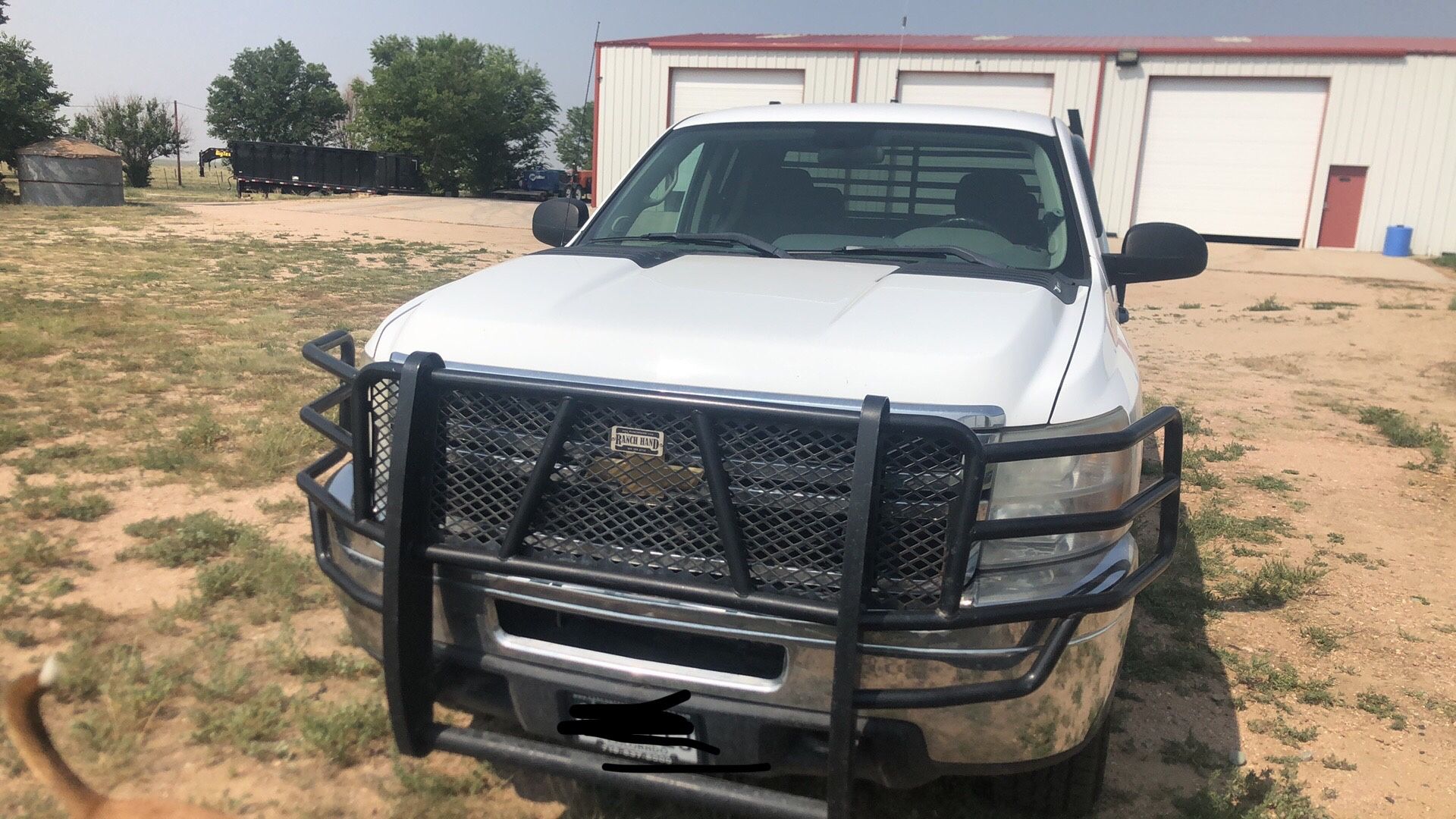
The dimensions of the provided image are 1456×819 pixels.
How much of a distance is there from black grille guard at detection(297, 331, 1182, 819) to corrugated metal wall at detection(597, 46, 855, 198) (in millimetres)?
26853

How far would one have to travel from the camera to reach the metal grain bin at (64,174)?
2573 cm

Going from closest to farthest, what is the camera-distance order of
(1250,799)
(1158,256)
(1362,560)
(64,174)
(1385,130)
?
(1250,799), (1158,256), (1362,560), (1385,130), (64,174)

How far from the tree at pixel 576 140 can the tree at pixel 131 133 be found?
1360 inches

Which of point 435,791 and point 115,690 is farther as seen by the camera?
point 115,690

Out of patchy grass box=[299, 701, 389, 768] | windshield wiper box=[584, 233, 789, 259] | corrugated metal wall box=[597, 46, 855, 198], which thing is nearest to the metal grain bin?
corrugated metal wall box=[597, 46, 855, 198]

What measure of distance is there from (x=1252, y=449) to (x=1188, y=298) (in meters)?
10.2

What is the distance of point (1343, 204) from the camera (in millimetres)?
25938

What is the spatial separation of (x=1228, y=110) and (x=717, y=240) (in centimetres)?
2644

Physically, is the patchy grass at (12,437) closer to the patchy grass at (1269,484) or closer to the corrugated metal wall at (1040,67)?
the patchy grass at (1269,484)

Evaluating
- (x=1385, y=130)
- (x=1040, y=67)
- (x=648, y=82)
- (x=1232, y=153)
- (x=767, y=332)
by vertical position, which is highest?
(x=1040, y=67)

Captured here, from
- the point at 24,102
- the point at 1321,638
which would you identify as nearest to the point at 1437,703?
the point at 1321,638

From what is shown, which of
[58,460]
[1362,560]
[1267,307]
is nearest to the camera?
[1362,560]

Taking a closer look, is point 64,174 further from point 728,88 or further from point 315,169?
point 315,169

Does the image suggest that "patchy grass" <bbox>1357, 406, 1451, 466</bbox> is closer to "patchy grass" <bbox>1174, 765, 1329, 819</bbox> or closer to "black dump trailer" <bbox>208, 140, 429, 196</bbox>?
"patchy grass" <bbox>1174, 765, 1329, 819</bbox>
